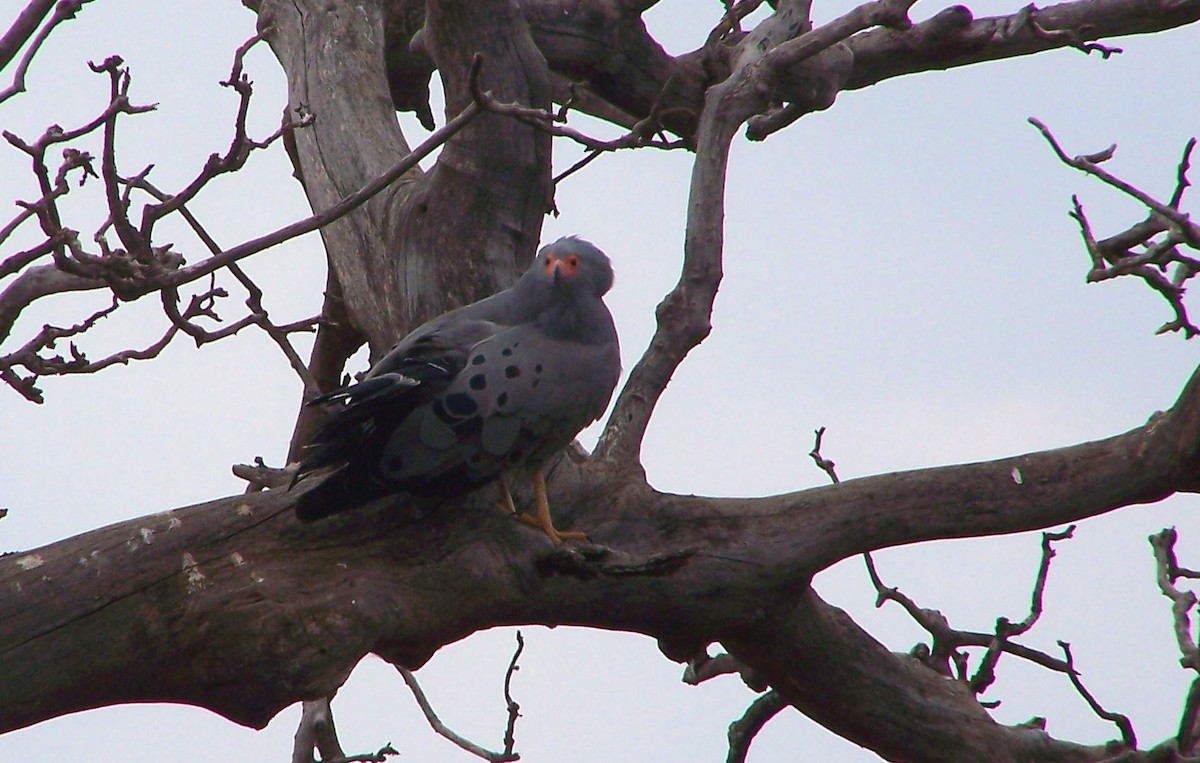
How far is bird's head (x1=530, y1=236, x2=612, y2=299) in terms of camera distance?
3576mm

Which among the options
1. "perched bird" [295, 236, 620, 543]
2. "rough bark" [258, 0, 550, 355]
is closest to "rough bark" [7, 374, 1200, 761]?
"perched bird" [295, 236, 620, 543]

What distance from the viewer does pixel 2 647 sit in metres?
2.78

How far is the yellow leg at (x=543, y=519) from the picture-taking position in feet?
11.0

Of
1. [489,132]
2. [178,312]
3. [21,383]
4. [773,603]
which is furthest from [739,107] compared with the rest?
[21,383]

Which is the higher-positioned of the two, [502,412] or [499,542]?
[502,412]

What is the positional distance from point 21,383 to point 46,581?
3.51 ft

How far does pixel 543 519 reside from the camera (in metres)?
3.39

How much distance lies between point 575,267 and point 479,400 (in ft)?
Result: 1.94

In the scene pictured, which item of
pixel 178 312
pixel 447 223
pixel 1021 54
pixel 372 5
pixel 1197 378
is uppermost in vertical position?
pixel 372 5

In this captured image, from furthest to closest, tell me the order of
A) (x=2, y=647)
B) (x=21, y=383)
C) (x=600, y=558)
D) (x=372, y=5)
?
(x=372, y=5), (x=21, y=383), (x=600, y=558), (x=2, y=647)

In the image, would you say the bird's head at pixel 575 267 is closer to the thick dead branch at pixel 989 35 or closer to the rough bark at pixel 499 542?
the rough bark at pixel 499 542

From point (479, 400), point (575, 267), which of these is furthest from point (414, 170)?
point (479, 400)

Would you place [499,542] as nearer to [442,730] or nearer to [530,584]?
[530,584]

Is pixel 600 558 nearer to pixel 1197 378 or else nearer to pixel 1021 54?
pixel 1197 378
